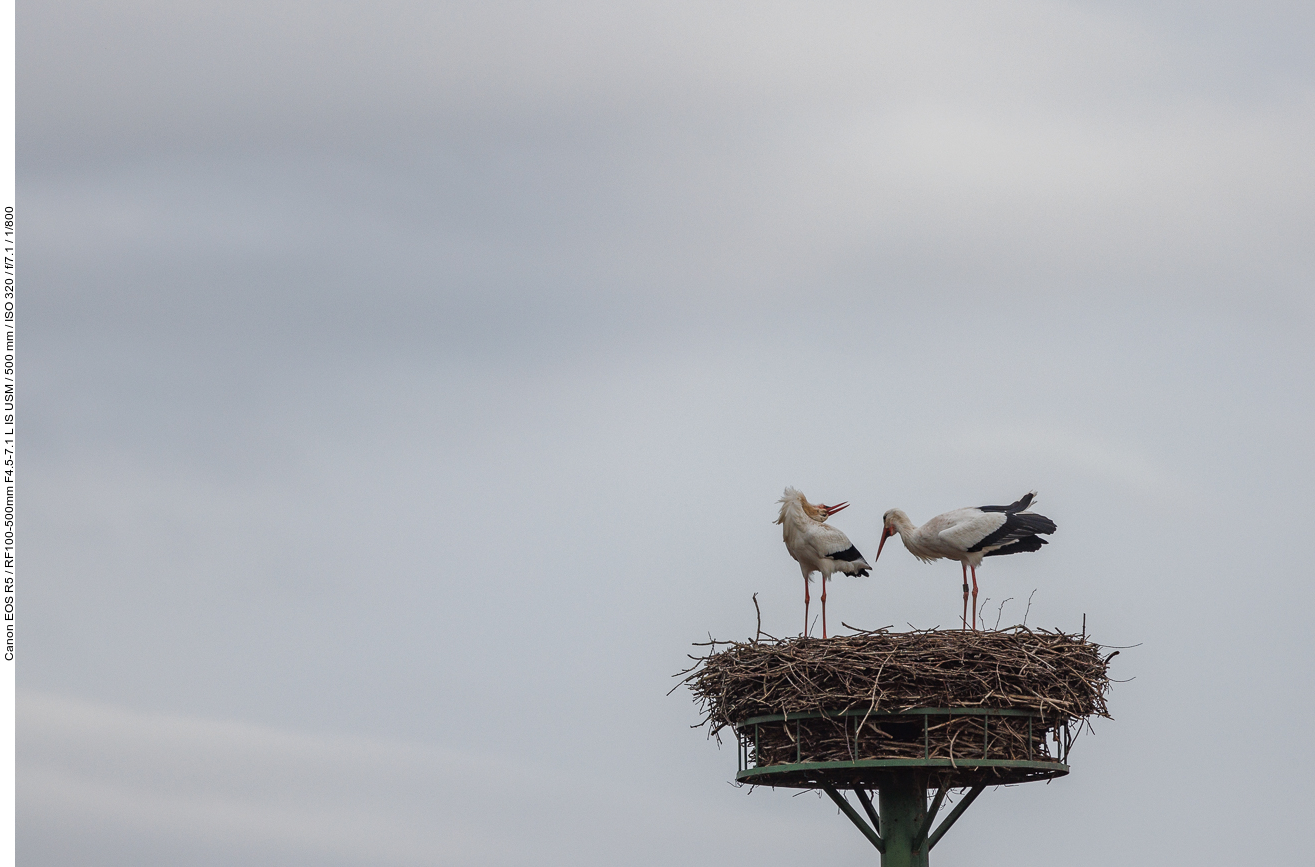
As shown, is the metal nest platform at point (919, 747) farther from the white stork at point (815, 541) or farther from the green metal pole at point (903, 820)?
the white stork at point (815, 541)

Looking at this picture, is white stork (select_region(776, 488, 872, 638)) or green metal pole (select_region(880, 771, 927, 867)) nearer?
green metal pole (select_region(880, 771, 927, 867))

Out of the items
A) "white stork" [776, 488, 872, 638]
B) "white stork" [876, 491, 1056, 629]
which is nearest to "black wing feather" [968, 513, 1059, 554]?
"white stork" [876, 491, 1056, 629]

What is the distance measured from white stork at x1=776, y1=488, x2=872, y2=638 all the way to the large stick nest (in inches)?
115

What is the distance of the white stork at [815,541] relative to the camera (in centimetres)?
1839

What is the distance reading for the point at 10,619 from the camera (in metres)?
14.3

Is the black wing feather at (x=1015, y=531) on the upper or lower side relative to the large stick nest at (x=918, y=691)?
upper

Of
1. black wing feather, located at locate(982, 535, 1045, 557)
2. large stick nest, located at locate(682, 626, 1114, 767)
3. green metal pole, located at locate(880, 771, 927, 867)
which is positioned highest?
black wing feather, located at locate(982, 535, 1045, 557)

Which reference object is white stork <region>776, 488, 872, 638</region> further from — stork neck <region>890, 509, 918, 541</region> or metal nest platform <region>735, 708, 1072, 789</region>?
metal nest platform <region>735, 708, 1072, 789</region>

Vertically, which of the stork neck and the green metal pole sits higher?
the stork neck

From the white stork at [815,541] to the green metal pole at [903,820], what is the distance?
3027 millimetres

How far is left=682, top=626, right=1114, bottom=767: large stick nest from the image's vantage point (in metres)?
14.7

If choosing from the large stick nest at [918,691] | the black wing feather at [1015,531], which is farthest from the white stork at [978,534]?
the large stick nest at [918,691]

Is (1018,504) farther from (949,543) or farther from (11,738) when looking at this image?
(11,738)

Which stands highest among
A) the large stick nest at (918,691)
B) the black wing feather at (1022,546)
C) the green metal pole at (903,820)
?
the black wing feather at (1022,546)
